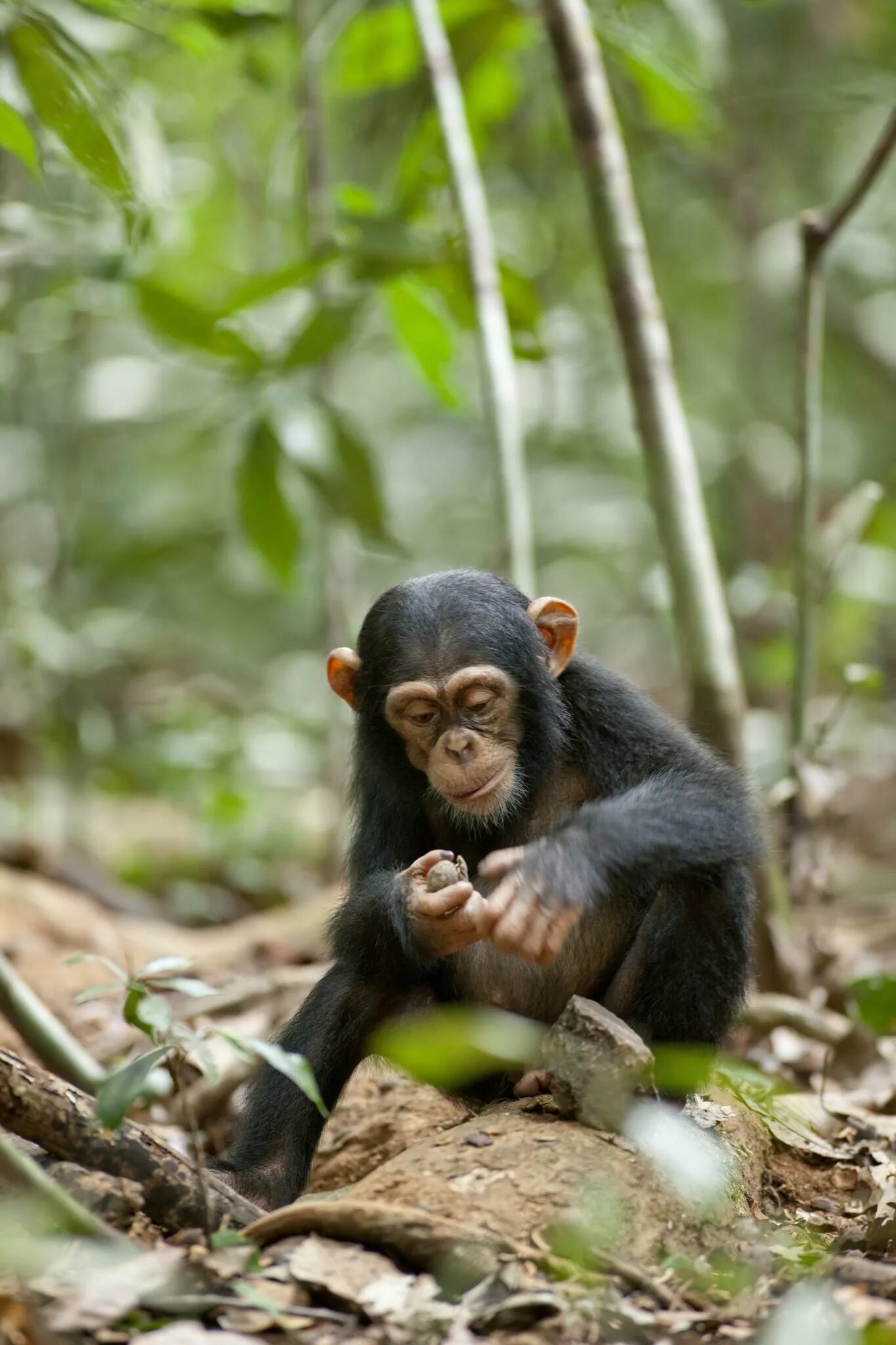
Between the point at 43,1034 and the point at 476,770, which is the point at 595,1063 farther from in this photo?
the point at 43,1034

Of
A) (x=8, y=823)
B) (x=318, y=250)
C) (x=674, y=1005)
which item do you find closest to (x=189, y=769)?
(x=8, y=823)

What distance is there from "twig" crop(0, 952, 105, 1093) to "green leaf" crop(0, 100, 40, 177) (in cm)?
179

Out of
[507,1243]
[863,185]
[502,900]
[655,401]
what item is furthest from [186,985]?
[863,185]

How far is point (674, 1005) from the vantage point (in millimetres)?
3574

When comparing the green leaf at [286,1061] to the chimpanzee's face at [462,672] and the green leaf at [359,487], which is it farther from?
the green leaf at [359,487]

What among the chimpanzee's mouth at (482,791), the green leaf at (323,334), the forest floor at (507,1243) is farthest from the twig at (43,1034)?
the green leaf at (323,334)

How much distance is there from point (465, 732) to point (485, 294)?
2.15m

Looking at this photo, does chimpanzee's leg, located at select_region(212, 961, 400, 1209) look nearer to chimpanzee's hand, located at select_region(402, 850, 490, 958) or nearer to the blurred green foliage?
chimpanzee's hand, located at select_region(402, 850, 490, 958)

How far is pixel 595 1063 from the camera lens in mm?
3102

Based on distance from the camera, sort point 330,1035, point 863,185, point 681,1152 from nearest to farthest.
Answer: point 681,1152 → point 330,1035 → point 863,185

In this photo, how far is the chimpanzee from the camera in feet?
11.1

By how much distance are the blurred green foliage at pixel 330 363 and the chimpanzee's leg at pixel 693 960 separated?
2.03m

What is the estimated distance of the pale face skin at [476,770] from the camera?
3.07 metres

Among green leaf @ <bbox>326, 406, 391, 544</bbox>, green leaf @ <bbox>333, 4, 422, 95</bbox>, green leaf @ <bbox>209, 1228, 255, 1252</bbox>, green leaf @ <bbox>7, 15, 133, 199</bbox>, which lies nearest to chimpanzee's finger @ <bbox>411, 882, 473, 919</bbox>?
green leaf @ <bbox>209, 1228, 255, 1252</bbox>
